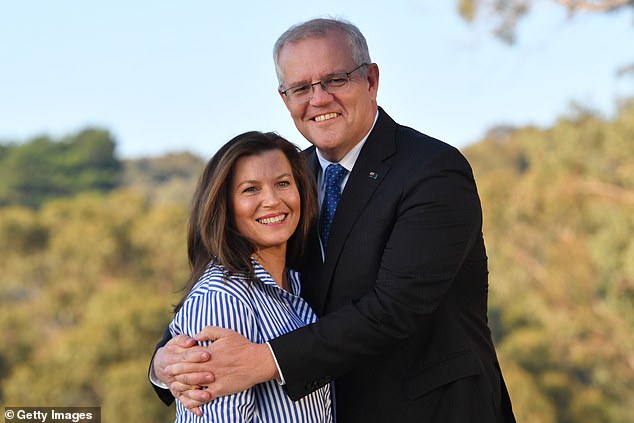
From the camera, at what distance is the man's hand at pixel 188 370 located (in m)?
2.32

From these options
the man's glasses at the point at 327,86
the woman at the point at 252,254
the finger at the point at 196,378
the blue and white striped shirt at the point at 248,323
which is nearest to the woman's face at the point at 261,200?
the woman at the point at 252,254

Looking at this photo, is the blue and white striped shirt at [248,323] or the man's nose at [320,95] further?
the man's nose at [320,95]

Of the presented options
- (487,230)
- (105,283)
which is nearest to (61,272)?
(105,283)

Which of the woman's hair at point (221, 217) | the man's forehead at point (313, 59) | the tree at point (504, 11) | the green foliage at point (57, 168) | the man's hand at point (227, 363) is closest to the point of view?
the man's hand at point (227, 363)

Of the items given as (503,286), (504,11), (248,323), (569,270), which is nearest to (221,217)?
(248,323)

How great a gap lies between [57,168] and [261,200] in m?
42.2

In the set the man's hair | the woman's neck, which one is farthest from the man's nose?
the woman's neck

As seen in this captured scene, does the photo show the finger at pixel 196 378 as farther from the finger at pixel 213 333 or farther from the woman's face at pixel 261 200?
the woman's face at pixel 261 200

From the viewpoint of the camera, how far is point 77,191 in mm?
41219

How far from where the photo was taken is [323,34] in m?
2.88

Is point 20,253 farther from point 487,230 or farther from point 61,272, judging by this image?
point 487,230

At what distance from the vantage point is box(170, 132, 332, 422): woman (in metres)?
2.38

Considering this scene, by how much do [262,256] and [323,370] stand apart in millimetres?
402

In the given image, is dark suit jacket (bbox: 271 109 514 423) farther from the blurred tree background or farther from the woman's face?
the blurred tree background
